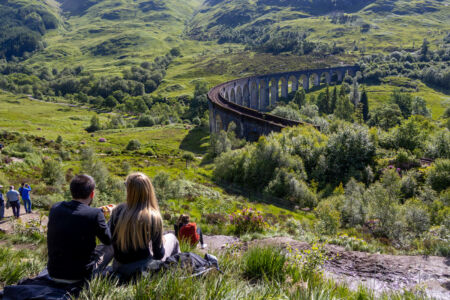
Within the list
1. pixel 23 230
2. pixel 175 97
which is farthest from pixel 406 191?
pixel 175 97

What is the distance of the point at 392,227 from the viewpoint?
1694 cm

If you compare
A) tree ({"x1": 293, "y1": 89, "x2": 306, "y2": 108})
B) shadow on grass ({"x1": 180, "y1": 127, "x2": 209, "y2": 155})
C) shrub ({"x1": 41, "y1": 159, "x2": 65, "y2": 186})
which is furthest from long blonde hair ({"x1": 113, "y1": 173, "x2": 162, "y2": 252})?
tree ({"x1": 293, "y1": 89, "x2": 306, "y2": 108})

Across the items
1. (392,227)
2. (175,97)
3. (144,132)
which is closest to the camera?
(392,227)

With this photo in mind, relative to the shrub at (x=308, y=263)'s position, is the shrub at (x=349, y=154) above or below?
below

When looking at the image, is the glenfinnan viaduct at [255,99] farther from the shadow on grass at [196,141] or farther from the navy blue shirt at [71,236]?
the navy blue shirt at [71,236]

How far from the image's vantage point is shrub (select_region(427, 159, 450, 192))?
2596cm

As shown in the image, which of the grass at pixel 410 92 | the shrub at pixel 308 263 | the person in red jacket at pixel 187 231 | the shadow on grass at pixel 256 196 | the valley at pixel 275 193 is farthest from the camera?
the grass at pixel 410 92

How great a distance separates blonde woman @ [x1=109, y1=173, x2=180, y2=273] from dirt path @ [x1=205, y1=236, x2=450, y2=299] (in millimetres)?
2944

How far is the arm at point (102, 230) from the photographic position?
189 inches

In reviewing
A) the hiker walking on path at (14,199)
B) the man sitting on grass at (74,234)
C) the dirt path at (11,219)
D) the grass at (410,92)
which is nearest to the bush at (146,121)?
the grass at (410,92)

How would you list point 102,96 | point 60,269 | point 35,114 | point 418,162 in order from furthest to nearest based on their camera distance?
point 102,96 → point 35,114 → point 418,162 → point 60,269

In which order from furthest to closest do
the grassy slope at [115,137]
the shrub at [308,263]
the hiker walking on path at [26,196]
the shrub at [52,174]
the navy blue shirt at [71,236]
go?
the grassy slope at [115,137] < the shrub at [52,174] < the hiker walking on path at [26,196] < the shrub at [308,263] < the navy blue shirt at [71,236]

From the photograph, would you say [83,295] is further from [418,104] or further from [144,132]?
[418,104]

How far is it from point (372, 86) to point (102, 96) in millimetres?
132363
